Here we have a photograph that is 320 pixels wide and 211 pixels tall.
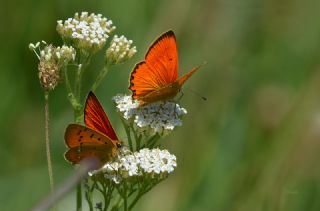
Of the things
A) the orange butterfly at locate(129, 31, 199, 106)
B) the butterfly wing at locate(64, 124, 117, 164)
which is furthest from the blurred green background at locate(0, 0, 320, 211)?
the butterfly wing at locate(64, 124, 117, 164)

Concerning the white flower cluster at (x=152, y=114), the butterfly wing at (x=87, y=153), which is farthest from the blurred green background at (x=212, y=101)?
the butterfly wing at (x=87, y=153)

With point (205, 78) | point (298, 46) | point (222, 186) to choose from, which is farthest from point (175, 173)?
point (298, 46)

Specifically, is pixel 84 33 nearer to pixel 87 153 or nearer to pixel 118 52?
pixel 118 52

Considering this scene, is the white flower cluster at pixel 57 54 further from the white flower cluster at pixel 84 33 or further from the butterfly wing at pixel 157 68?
the butterfly wing at pixel 157 68

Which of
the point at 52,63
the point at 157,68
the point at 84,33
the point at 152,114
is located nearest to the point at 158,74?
the point at 157,68

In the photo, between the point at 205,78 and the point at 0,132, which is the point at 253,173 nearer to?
the point at 205,78

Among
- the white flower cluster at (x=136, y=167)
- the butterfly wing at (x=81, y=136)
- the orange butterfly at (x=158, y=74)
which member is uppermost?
the orange butterfly at (x=158, y=74)

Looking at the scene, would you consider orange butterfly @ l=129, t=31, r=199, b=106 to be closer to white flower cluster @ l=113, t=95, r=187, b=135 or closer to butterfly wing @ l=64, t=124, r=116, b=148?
white flower cluster @ l=113, t=95, r=187, b=135

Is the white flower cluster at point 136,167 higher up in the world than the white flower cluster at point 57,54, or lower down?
lower down
